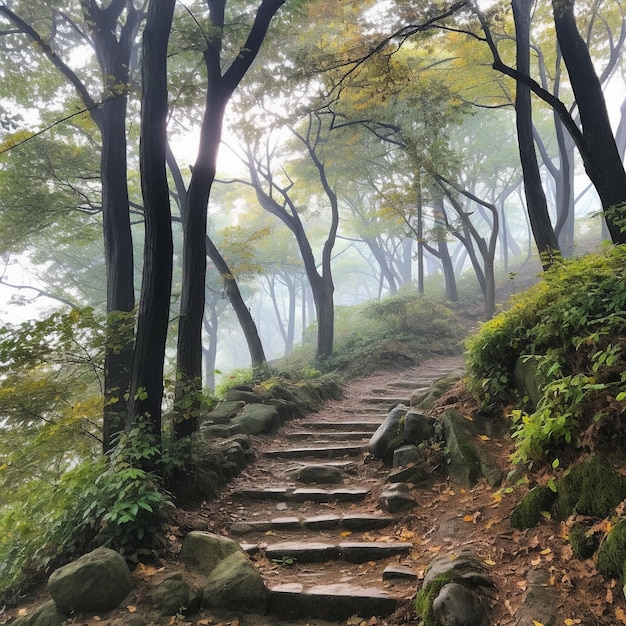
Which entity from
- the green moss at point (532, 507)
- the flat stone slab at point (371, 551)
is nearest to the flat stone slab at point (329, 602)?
the flat stone slab at point (371, 551)

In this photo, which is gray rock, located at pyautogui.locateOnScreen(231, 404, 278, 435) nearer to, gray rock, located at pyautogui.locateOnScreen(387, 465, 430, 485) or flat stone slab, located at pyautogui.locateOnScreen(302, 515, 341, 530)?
flat stone slab, located at pyautogui.locateOnScreen(302, 515, 341, 530)

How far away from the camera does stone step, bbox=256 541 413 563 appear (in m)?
3.86

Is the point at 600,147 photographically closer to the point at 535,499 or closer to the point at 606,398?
the point at 606,398

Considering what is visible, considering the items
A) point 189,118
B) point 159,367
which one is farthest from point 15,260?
point 159,367

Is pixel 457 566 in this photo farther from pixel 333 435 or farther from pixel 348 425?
pixel 348 425

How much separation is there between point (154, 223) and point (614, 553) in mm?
4949

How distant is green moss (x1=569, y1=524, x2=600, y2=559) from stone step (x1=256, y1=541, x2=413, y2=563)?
1382mm

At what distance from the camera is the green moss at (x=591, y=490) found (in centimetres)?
296

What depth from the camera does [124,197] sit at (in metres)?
7.25

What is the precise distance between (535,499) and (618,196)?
4.48 meters

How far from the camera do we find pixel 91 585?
131 inches

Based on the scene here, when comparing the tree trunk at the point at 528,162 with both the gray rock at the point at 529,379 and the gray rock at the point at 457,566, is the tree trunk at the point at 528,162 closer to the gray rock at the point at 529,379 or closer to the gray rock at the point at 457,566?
the gray rock at the point at 529,379

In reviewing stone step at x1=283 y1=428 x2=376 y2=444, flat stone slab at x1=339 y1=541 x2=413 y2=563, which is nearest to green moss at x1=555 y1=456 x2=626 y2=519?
flat stone slab at x1=339 y1=541 x2=413 y2=563

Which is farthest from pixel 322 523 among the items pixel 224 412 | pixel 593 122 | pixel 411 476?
pixel 593 122
